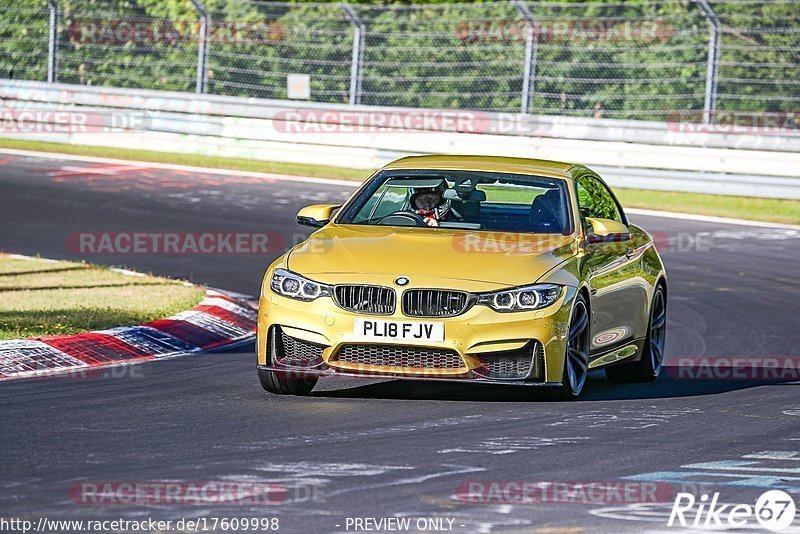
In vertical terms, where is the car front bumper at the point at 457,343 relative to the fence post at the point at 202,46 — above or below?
below

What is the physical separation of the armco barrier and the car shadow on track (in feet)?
39.6

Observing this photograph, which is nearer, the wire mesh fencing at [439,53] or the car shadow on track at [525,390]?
the car shadow on track at [525,390]

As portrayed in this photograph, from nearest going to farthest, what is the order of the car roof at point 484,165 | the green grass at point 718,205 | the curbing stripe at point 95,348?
the car roof at point 484,165 → the curbing stripe at point 95,348 → the green grass at point 718,205

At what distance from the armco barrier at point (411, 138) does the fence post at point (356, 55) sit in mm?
665

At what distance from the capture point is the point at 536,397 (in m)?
8.84

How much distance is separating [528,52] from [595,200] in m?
13.6

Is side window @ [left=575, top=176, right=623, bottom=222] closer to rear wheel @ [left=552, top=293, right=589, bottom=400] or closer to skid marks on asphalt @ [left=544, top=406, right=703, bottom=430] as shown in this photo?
rear wheel @ [left=552, top=293, right=589, bottom=400]

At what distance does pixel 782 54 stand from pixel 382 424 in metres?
15.8

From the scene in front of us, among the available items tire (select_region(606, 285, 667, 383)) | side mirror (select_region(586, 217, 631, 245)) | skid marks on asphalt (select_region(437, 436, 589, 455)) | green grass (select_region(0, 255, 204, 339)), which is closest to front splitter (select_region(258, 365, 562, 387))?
skid marks on asphalt (select_region(437, 436, 589, 455))

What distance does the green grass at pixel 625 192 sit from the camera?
21.4 meters

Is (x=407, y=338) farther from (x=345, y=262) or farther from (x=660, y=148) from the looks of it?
(x=660, y=148)

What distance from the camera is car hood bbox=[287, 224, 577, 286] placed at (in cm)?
863

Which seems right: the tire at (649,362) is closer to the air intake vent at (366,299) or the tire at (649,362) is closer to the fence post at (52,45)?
the air intake vent at (366,299)
